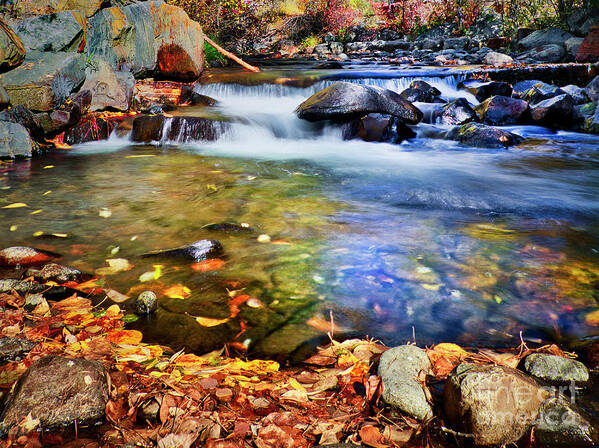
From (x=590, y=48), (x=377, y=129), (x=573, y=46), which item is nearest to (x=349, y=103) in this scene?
(x=377, y=129)

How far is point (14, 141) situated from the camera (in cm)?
647

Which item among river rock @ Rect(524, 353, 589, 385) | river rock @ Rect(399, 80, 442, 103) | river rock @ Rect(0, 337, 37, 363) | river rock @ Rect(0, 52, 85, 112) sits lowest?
river rock @ Rect(524, 353, 589, 385)

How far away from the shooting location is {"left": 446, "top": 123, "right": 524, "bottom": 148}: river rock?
7.78 meters

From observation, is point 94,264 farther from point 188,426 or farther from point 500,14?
point 500,14

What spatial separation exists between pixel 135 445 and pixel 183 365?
439 millimetres

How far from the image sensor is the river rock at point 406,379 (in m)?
1.43

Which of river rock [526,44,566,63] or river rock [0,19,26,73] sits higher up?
river rock [526,44,566,63]

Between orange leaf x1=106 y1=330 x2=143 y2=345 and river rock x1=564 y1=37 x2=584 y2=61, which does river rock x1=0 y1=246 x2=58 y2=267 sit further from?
river rock x1=564 y1=37 x2=584 y2=61

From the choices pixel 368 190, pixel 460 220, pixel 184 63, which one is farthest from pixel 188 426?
pixel 184 63

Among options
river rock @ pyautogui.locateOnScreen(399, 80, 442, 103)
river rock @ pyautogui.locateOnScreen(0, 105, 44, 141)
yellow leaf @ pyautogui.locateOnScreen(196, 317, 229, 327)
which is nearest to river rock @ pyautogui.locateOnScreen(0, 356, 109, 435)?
yellow leaf @ pyautogui.locateOnScreen(196, 317, 229, 327)

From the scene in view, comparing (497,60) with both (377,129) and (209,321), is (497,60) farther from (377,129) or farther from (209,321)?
(209,321)

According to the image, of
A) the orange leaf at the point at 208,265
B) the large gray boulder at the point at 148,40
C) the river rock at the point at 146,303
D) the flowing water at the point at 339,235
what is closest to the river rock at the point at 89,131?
the flowing water at the point at 339,235

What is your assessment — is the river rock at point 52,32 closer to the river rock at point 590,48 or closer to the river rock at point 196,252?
the river rock at point 196,252

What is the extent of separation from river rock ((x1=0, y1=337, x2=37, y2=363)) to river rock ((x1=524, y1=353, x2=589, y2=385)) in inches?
81.2
